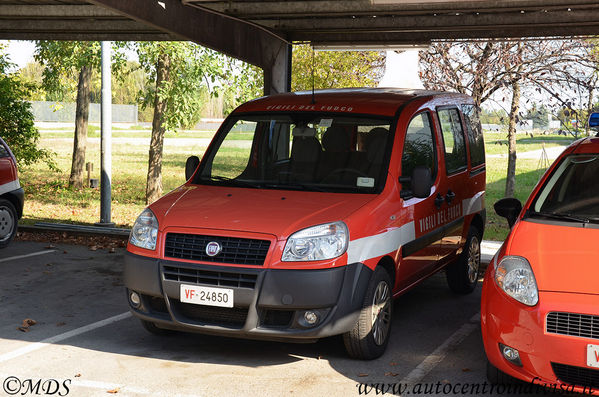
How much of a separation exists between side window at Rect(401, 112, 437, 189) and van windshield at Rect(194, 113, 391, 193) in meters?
0.26

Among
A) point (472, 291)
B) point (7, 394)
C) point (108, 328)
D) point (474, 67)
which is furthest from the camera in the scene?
point (474, 67)

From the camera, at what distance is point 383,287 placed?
6.27 meters

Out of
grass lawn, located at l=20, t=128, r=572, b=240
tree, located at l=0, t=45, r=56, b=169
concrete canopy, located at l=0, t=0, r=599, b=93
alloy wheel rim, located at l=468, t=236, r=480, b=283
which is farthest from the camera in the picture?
grass lawn, located at l=20, t=128, r=572, b=240

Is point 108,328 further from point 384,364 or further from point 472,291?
point 472,291

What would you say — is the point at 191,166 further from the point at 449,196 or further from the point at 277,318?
the point at 449,196

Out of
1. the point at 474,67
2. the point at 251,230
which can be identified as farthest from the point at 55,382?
the point at 474,67

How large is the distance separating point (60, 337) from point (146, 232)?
4.61 feet

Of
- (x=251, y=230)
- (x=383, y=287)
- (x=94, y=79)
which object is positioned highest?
(x=94, y=79)

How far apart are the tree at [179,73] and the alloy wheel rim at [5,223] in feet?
29.6

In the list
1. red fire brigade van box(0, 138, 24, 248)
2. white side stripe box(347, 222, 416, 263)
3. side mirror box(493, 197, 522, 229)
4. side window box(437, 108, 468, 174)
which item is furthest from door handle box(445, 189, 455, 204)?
red fire brigade van box(0, 138, 24, 248)

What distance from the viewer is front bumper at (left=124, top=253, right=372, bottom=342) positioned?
564 cm

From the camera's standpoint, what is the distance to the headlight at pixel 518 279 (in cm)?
493

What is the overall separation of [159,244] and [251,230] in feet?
2.48

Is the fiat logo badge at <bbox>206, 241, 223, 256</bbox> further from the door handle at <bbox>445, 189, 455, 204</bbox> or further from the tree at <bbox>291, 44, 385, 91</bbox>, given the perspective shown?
the tree at <bbox>291, 44, 385, 91</bbox>
